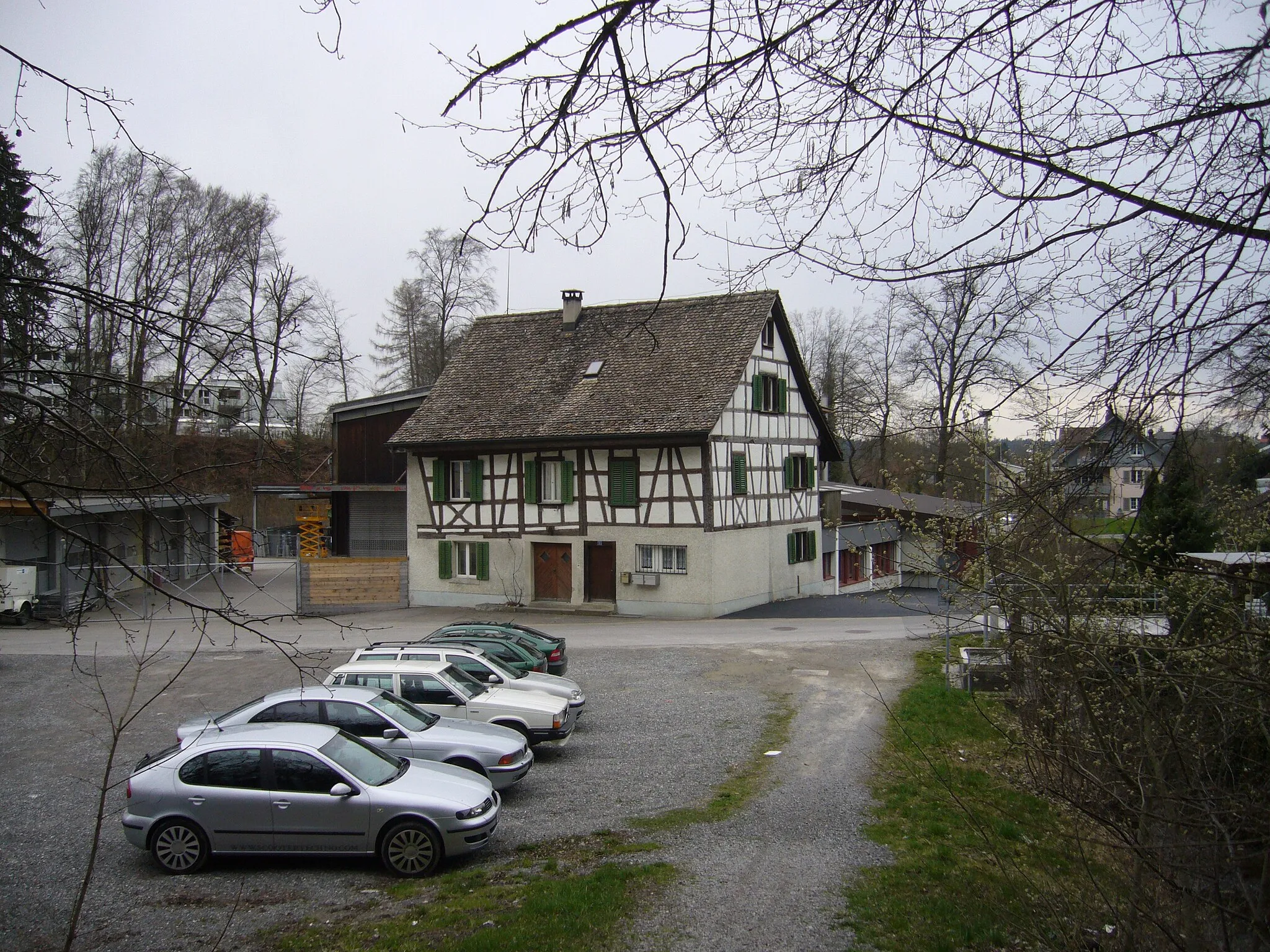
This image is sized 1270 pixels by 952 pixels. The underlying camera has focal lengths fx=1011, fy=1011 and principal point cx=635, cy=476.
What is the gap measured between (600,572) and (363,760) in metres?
19.5

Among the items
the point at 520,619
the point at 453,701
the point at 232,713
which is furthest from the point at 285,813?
the point at 520,619

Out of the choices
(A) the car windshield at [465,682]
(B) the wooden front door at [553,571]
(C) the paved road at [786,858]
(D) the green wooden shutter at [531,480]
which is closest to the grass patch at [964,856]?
(C) the paved road at [786,858]

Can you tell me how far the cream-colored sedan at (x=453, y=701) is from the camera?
14.5 m

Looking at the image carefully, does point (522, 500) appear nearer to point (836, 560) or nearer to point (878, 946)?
point (836, 560)

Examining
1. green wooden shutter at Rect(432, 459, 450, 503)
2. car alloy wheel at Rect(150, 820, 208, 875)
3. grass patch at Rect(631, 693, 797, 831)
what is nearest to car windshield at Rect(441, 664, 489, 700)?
grass patch at Rect(631, 693, 797, 831)

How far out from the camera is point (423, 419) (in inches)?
1256

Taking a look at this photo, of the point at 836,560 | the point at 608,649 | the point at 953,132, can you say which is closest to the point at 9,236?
the point at 953,132

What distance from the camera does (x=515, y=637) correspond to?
20578 millimetres

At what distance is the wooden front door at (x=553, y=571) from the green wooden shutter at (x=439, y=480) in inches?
137

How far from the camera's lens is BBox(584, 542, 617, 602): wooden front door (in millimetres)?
30047

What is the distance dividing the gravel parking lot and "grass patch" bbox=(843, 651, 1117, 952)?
255 cm

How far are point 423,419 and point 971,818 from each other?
27.9 metres

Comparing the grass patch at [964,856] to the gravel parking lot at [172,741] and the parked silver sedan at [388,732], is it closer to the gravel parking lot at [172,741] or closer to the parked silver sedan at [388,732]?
the gravel parking lot at [172,741]

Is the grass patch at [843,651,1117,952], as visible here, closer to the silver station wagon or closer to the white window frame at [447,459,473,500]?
the silver station wagon
